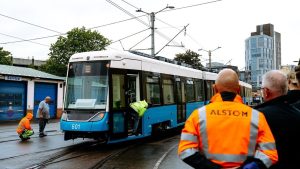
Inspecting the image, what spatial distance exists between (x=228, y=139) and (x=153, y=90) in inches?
475

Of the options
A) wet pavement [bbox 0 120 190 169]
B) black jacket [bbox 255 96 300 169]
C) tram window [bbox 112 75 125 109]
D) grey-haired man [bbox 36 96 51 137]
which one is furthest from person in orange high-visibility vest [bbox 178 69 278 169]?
grey-haired man [bbox 36 96 51 137]

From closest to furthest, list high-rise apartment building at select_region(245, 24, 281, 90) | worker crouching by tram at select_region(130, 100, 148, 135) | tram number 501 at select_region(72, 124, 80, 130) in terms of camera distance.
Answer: tram number 501 at select_region(72, 124, 80, 130), worker crouching by tram at select_region(130, 100, 148, 135), high-rise apartment building at select_region(245, 24, 281, 90)

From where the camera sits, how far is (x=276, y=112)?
11.7ft

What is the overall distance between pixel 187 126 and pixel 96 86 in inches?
380


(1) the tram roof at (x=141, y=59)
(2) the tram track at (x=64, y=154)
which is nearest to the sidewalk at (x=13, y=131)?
(2) the tram track at (x=64, y=154)

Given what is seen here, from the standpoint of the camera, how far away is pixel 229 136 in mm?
3186

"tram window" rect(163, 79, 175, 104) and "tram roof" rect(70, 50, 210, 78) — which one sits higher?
"tram roof" rect(70, 50, 210, 78)

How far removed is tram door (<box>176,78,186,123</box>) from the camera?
1788 cm

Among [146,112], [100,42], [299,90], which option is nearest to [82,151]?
[146,112]

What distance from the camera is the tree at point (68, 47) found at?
6019cm

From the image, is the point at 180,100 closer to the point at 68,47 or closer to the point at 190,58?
the point at 190,58

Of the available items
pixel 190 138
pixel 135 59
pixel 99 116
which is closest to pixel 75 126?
pixel 99 116

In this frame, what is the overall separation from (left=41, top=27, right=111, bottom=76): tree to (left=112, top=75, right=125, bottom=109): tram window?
48131 mm

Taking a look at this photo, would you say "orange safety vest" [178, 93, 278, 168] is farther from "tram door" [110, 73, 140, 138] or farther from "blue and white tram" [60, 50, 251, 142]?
"tram door" [110, 73, 140, 138]
